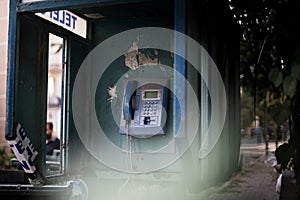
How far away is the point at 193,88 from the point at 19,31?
56.2 inches

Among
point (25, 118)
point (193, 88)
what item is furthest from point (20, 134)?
point (193, 88)

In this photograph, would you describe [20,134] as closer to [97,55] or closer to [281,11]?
[97,55]

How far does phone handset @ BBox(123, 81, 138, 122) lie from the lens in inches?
154

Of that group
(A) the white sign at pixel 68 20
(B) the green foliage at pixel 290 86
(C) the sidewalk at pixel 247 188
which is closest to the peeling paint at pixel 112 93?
(A) the white sign at pixel 68 20

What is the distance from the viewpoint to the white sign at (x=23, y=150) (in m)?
3.38

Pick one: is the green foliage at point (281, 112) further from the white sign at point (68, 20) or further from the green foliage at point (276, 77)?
the white sign at point (68, 20)

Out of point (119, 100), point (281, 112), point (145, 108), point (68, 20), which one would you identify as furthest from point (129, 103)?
point (281, 112)

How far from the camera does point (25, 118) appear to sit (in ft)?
11.6

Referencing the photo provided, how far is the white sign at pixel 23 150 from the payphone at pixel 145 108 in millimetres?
865

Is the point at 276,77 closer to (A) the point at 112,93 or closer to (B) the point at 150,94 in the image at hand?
(B) the point at 150,94

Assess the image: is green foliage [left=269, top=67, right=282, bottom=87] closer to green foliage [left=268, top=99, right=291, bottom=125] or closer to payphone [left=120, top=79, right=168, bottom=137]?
green foliage [left=268, top=99, right=291, bottom=125]

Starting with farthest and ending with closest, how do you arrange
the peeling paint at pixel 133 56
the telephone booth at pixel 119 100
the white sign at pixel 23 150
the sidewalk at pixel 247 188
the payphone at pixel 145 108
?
1. the sidewalk at pixel 247 188
2. the peeling paint at pixel 133 56
3. the payphone at pixel 145 108
4. the telephone booth at pixel 119 100
5. the white sign at pixel 23 150

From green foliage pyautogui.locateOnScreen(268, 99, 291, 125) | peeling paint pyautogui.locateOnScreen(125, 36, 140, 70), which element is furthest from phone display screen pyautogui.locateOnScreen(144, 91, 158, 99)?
green foliage pyautogui.locateOnScreen(268, 99, 291, 125)

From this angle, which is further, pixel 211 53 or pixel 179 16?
pixel 211 53
